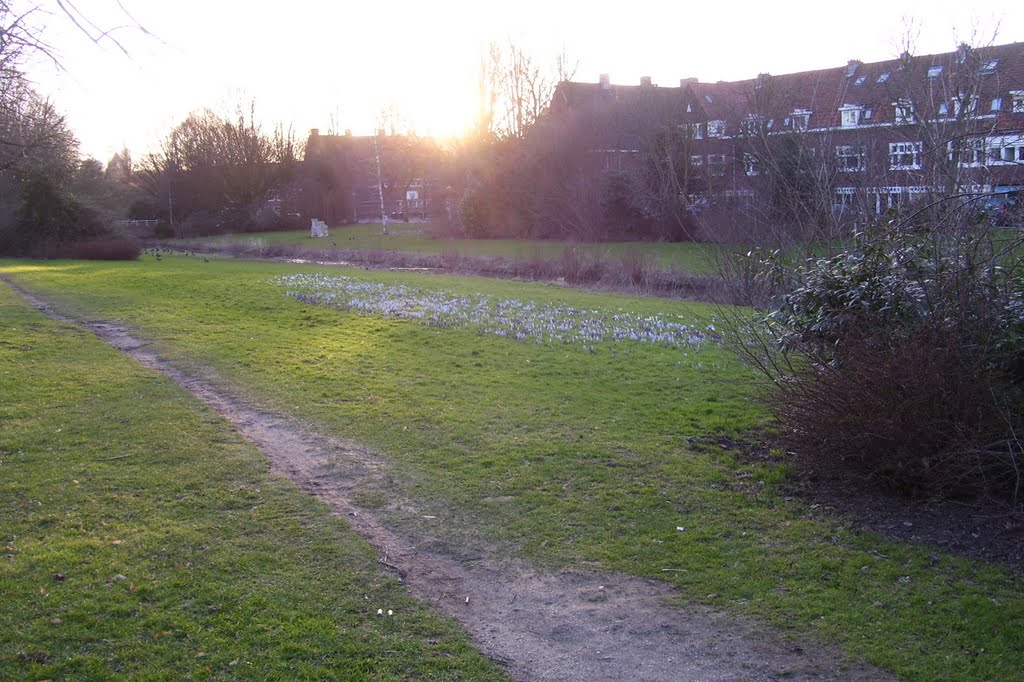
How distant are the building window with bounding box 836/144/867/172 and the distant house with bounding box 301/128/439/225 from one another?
6102 centimetres

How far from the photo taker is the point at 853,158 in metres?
9.88

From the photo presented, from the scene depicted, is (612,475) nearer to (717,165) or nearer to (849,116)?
(849,116)

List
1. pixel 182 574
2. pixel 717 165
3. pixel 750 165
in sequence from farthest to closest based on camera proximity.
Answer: pixel 717 165
pixel 750 165
pixel 182 574

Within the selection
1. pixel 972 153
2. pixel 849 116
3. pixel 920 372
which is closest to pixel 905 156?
pixel 972 153

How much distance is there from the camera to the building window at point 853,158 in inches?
378

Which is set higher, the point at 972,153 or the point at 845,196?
the point at 972,153

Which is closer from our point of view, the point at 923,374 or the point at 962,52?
the point at 923,374

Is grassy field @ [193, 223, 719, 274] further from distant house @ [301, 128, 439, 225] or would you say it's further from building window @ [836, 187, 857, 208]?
building window @ [836, 187, 857, 208]

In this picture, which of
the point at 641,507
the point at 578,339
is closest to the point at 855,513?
the point at 641,507

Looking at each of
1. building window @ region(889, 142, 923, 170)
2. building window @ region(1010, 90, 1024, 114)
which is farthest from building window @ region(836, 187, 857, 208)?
building window @ region(1010, 90, 1024, 114)

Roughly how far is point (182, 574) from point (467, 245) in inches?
1921

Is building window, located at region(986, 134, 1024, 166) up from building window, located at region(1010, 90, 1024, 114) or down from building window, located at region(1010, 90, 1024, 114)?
down

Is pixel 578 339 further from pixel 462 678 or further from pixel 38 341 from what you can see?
pixel 462 678

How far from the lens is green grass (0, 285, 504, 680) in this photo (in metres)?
4.47
